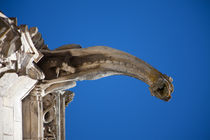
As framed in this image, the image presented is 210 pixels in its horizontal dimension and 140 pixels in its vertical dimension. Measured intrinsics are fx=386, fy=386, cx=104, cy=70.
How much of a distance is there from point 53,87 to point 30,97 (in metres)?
0.39

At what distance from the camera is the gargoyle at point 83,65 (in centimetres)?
567

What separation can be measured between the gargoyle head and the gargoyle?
0.21 meters

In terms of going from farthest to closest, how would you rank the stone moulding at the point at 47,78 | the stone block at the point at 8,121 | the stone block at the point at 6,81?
the stone block at the point at 8,121, the stone moulding at the point at 47,78, the stone block at the point at 6,81

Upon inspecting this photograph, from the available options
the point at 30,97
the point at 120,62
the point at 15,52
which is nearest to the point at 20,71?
the point at 15,52

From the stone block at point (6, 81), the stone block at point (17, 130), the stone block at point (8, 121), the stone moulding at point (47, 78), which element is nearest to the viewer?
the stone block at point (6, 81)

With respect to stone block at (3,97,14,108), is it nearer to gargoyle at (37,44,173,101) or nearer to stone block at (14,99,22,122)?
stone block at (14,99,22,122)

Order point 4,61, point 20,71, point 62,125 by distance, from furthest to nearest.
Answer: point 62,125 < point 20,71 < point 4,61

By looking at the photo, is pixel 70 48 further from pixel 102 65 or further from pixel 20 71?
pixel 20 71

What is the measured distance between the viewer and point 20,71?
496cm

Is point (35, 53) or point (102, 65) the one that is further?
point (102, 65)

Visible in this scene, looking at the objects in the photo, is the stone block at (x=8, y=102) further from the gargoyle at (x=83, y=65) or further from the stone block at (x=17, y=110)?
the gargoyle at (x=83, y=65)

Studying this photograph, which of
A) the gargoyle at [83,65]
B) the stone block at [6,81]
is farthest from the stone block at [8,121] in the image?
the gargoyle at [83,65]

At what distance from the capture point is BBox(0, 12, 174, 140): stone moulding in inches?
202

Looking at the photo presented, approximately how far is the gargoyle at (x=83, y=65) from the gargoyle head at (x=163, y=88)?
0.21 m
